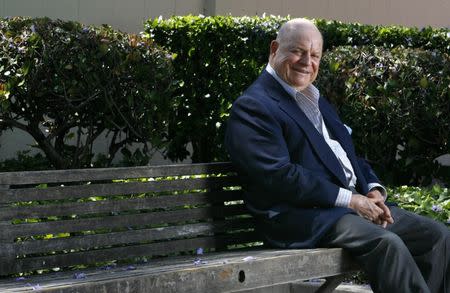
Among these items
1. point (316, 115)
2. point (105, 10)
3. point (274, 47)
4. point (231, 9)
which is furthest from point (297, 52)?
point (231, 9)

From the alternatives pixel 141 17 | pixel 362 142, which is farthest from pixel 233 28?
pixel 362 142

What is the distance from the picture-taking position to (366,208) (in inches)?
203

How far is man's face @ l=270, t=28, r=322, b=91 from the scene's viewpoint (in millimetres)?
5285

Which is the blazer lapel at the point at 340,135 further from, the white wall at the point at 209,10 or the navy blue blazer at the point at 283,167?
the white wall at the point at 209,10

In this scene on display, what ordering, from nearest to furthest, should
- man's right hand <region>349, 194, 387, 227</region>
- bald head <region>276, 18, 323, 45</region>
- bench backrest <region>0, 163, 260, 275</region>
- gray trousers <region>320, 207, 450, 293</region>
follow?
1. bench backrest <region>0, 163, 260, 275</region>
2. gray trousers <region>320, 207, 450, 293</region>
3. man's right hand <region>349, 194, 387, 227</region>
4. bald head <region>276, 18, 323, 45</region>

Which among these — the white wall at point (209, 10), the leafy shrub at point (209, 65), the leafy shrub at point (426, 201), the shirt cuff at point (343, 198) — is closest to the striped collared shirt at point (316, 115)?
the shirt cuff at point (343, 198)

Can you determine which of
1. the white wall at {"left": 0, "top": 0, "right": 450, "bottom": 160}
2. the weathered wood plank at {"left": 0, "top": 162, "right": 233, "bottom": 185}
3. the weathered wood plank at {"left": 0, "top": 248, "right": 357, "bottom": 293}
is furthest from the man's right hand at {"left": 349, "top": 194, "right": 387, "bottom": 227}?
the white wall at {"left": 0, "top": 0, "right": 450, "bottom": 160}

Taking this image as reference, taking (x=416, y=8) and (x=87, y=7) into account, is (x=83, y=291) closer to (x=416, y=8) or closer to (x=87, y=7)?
(x=87, y=7)

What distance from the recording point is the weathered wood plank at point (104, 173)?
456 centimetres

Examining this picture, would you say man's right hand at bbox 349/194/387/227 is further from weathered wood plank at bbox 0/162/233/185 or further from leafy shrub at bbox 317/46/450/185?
leafy shrub at bbox 317/46/450/185

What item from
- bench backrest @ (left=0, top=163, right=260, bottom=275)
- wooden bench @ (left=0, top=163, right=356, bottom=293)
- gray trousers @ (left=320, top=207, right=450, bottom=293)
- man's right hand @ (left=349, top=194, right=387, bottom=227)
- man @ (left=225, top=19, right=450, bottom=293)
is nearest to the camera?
wooden bench @ (left=0, top=163, right=356, bottom=293)

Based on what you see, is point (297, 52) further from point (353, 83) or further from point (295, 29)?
point (353, 83)

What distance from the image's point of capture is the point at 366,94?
7879 mm

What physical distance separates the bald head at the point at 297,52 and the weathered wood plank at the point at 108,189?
575 mm
